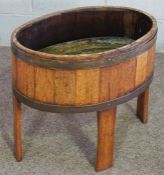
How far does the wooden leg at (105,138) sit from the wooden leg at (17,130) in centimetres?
27

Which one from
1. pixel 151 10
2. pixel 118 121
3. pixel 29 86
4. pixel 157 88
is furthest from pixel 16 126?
pixel 151 10

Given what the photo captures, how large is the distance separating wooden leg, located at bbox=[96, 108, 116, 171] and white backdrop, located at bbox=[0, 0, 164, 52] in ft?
3.59

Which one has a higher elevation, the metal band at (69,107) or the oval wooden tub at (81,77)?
the oval wooden tub at (81,77)

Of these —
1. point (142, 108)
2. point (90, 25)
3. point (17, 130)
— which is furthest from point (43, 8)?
point (17, 130)

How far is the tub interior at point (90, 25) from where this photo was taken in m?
1.45

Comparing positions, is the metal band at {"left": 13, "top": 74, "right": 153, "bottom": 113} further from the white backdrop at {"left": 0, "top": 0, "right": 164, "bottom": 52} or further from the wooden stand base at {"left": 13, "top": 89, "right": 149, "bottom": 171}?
the white backdrop at {"left": 0, "top": 0, "right": 164, "bottom": 52}

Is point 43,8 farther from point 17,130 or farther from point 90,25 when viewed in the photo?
point 17,130

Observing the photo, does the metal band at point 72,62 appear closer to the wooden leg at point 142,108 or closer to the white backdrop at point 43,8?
the wooden leg at point 142,108

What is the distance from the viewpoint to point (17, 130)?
1359 mm

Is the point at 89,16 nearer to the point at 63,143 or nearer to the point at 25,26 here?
the point at 25,26

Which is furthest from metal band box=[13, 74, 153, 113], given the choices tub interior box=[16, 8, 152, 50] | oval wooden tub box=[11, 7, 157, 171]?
tub interior box=[16, 8, 152, 50]

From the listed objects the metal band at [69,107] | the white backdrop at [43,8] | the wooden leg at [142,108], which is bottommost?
the wooden leg at [142,108]

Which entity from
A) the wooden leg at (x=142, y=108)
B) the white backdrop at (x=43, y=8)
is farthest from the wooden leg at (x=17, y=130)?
the white backdrop at (x=43, y=8)

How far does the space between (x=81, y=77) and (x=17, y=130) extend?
13.3 inches
